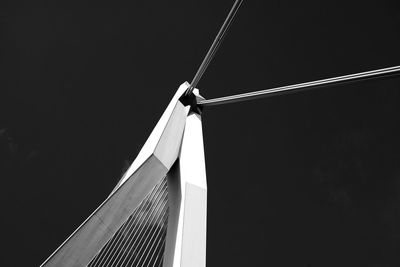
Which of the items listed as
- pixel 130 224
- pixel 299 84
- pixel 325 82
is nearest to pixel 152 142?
pixel 130 224

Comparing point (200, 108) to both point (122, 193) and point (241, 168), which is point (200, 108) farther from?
point (241, 168)

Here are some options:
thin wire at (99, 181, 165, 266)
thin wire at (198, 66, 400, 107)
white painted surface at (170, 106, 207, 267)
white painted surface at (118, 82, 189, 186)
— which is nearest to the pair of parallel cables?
thin wire at (198, 66, 400, 107)

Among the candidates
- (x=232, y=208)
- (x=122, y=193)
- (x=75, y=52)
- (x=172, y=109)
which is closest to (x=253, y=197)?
(x=232, y=208)

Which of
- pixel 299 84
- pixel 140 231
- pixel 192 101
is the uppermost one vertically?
pixel 192 101

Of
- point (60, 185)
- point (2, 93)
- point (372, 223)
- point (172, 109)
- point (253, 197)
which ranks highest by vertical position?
point (372, 223)

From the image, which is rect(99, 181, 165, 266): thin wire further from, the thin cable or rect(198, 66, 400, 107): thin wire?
rect(198, 66, 400, 107): thin wire

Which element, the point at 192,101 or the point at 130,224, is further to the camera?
the point at 192,101

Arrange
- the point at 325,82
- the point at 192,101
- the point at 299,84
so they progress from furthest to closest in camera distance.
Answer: the point at 192,101
the point at 299,84
the point at 325,82

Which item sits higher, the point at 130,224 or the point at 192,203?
the point at 192,203

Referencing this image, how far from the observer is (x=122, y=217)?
248 inches

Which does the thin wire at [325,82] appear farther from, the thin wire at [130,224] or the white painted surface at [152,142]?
the thin wire at [130,224]

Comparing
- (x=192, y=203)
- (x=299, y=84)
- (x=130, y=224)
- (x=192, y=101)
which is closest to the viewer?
(x=299, y=84)

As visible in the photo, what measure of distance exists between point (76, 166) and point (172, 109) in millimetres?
12455

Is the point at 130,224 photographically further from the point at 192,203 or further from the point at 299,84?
the point at 299,84
